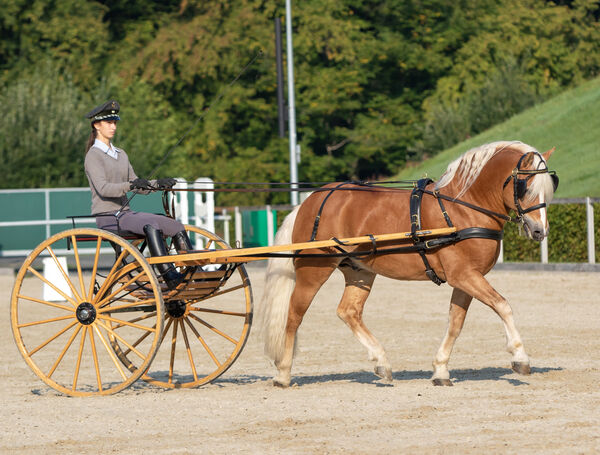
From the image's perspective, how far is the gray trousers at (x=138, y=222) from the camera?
9.48m

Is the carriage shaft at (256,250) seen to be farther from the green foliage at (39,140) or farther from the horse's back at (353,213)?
the green foliage at (39,140)

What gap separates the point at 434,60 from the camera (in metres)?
49.9

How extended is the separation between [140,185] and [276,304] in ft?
5.14

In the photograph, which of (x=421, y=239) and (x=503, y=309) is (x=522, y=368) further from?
(x=421, y=239)

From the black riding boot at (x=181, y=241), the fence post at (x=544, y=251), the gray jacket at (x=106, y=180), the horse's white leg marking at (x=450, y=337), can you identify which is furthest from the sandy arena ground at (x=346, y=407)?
the fence post at (x=544, y=251)

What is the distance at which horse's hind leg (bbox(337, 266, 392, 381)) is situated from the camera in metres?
9.51

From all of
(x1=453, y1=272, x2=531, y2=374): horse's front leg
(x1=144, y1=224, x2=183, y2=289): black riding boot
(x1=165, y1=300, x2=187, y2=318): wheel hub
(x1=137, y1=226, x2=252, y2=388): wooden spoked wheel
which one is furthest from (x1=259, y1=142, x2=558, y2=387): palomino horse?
(x1=144, y1=224, x2=183, y2=289): black riding boot

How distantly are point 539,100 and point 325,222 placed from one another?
36.8 m

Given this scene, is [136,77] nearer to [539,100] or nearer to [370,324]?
[539,100]

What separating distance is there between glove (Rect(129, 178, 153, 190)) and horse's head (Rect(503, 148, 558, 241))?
9.50 ft

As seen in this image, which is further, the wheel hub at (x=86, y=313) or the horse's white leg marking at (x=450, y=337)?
the wheel hub at (x=86, y=313)

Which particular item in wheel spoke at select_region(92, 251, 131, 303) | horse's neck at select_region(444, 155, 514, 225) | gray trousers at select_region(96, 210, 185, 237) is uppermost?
horse's neck at select_region(444, 155, 514, 225)

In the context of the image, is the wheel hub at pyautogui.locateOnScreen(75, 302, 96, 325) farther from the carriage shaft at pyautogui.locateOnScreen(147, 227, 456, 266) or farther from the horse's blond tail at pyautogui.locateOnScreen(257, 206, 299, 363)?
the horse's blond tail at pyautogui.locateOnScreen(257, 206, 299, 363)

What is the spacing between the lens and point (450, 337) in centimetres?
942
